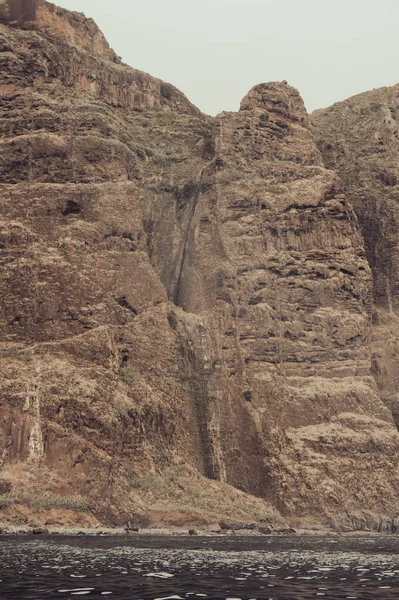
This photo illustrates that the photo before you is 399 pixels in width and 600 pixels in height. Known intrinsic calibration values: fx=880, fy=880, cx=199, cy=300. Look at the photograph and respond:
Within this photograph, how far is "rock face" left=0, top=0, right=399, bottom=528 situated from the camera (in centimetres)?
9662

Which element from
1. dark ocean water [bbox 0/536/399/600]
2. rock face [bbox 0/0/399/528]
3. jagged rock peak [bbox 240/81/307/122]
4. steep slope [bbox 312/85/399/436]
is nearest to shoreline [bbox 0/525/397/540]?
rock face [bbox 0/0/399/528]

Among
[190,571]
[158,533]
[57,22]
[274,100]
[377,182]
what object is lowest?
[190,571]

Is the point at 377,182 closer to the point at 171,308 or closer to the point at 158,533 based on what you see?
the point at 171,308

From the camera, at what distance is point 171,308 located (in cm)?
11556

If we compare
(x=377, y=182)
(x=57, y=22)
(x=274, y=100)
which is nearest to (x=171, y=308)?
(x=274, y=100)

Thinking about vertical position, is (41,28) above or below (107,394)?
above

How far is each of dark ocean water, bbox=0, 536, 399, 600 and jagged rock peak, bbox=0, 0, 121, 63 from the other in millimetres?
85289

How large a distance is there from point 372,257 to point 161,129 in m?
40.0

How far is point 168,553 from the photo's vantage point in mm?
59438

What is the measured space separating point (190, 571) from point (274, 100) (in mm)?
105486

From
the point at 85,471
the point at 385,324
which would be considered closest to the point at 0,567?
the point at 85,471

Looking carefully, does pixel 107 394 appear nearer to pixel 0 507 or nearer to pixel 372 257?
pixel 0 507

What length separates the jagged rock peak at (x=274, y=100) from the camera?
139 metres

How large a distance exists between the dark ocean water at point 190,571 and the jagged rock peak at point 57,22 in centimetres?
8529
